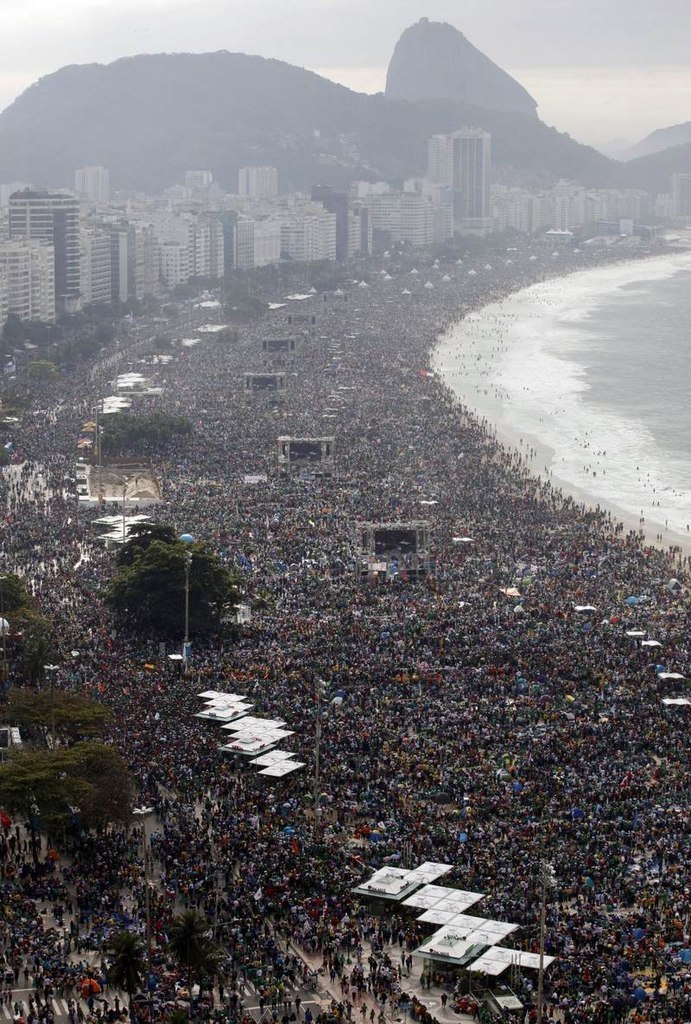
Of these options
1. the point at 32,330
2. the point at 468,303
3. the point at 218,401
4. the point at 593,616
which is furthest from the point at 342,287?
the point at 593,616

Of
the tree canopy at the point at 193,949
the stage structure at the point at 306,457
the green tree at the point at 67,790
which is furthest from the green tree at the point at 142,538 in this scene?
the tree canopy at the point at 193,949

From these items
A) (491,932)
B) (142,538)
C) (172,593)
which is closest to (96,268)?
(142,538)

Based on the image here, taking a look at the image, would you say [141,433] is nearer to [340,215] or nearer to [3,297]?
[3,297]

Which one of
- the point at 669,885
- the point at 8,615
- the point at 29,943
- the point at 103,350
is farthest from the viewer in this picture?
the point at 103,350

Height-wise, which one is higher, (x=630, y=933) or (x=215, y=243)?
(x=215, y=243)

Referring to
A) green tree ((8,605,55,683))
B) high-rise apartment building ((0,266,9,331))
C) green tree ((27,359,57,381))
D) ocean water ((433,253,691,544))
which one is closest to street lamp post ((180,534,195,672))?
green tree ((8,605,55,683))

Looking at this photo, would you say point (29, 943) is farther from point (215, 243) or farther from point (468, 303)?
point (215, 243)

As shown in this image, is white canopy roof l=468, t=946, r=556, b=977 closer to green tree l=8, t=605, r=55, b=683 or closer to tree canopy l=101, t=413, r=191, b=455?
green tree l=8, t=605, r=55, b=683
